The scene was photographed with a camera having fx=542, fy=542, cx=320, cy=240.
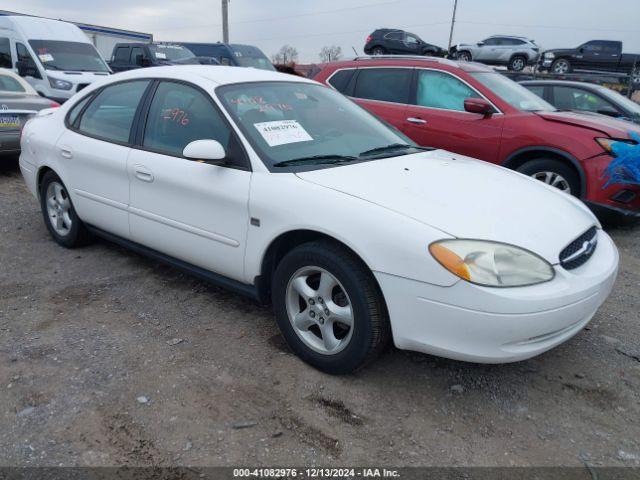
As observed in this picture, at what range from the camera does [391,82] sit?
6773 mm

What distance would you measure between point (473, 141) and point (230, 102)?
3.51 meters

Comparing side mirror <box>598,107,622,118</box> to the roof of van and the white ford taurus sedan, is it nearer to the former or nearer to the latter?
the white ford taurus sedan

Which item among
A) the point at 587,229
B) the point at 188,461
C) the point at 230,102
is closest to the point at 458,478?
the point at 188,461

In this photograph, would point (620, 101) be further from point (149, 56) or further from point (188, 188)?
point (149, 56)

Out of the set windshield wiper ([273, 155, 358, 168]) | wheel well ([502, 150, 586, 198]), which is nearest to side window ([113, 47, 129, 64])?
wheel well ([502, 150, 586, 198])

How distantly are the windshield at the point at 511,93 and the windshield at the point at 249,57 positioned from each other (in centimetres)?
1171

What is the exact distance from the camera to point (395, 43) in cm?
2166

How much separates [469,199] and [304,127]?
118 centimetres

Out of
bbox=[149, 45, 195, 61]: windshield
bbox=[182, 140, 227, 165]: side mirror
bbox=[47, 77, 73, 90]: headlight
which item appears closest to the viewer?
bbox=[182, 140, 227, 165]: side mirror

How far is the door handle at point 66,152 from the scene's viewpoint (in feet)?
14.1

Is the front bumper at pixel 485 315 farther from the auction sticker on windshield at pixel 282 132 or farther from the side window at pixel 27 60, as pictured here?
the side window at pixel 27 60

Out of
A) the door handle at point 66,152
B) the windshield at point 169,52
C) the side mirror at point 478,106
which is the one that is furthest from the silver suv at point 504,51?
the door handle at point 66,152

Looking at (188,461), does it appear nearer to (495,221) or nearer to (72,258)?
(495,221)

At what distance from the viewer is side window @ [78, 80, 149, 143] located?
394 cm
